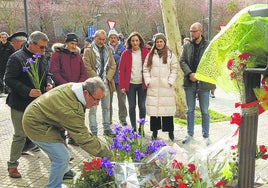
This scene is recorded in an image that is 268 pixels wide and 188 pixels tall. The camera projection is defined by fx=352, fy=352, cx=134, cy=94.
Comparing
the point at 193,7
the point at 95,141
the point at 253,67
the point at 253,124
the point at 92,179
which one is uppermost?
the point at 193,7

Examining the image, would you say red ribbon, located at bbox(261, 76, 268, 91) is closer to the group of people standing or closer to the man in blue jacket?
the group of people standing

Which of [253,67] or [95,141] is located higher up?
[253,67]

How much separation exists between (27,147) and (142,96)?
6.62ft

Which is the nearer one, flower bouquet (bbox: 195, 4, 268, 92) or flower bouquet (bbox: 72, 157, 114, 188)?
flower bouquet (bbox: 195, 4, 268, 92)

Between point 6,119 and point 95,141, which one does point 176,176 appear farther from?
point 6,119

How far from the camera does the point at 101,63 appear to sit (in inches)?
237

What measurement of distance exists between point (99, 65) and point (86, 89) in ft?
9.24

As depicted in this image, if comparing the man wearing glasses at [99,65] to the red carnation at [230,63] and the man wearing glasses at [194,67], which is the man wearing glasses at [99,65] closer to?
the man wearing glasses at [194,67]

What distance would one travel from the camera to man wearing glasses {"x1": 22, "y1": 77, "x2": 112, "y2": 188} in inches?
125

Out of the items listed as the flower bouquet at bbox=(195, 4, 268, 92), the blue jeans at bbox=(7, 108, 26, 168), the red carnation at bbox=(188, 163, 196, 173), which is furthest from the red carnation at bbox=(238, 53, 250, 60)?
the blue jeans at bbox=(7, 108, 26, 168)

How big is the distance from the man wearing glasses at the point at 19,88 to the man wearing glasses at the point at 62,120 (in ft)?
3.23

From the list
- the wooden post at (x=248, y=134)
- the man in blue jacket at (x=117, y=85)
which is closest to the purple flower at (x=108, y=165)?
the wooden post at (x=248, y=134)

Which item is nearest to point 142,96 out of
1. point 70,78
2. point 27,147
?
point 70,78

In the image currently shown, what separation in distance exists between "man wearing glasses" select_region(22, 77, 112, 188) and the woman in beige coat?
2360 millimetres
